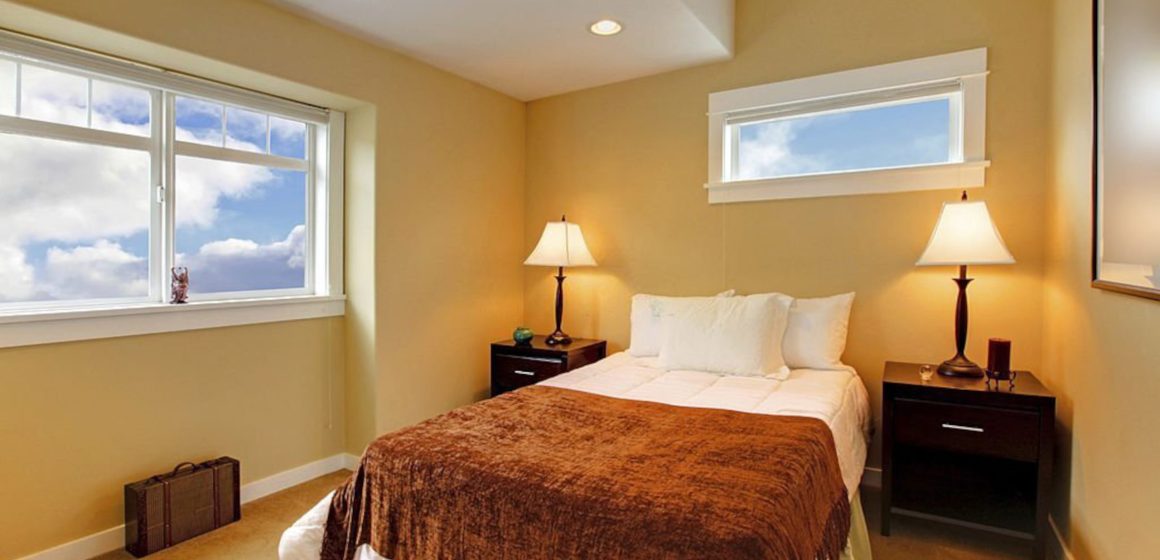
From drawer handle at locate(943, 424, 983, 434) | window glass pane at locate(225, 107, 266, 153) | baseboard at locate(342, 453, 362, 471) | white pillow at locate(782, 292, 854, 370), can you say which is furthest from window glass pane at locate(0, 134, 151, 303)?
drawer handle at locate(943, 424, 983, 434)

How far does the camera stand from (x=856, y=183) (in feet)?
9.55

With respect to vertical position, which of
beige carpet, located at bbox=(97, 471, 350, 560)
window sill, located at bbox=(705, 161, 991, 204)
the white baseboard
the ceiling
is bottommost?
beige carpet, located at bbox=(97, 471, 350, 560)

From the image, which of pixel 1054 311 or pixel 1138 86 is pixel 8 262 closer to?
pixel 1138 86

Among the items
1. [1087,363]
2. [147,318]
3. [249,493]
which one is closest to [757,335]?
[1087,363]

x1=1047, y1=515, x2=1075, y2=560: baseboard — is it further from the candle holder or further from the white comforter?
the white comforter

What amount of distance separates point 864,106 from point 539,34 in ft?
5.70

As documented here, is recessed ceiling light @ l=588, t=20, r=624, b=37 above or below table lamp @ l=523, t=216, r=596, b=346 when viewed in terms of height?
above

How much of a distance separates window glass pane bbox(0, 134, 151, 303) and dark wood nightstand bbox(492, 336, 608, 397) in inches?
72.4

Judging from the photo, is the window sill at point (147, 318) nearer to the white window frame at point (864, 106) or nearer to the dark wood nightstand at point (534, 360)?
the dark wood nightstand at point (534, 360)

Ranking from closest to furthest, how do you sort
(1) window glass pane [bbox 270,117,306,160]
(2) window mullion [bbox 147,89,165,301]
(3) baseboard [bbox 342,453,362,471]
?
(2) window mullion [bbox 147,89,165,301] < (1) window glass pane [bbox 270,117,306,160] < (3) baseboard [bbox 342,453,362,471]

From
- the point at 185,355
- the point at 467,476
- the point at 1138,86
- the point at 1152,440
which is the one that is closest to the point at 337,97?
the point at 185,355

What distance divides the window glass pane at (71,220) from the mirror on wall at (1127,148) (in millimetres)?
3515

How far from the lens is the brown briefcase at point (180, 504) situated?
88.7 inches

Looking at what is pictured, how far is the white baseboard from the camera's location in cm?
219
